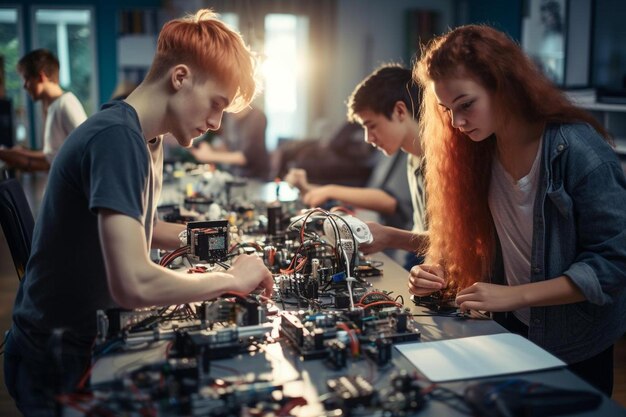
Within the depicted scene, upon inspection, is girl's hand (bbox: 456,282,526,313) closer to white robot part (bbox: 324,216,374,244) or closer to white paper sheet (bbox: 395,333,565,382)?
white paper sheet (bbox: 395,333,565,382)

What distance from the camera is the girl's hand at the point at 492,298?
5.17 ft

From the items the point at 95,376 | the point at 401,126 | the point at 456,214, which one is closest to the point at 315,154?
the point at 401,126

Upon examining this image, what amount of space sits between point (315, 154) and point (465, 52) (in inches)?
255

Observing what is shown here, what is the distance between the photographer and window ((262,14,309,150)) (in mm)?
9438

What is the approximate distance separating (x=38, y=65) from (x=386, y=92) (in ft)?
9.33

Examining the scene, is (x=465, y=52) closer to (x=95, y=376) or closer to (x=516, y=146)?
(x=516, y=146)

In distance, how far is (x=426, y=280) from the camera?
5.92 feet

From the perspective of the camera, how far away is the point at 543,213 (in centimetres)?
167

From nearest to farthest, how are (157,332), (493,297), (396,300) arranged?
(157,332)
(493,297)
(396,300)

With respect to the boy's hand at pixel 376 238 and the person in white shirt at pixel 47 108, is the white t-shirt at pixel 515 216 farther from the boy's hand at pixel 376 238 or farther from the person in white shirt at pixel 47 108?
the person in white shirt at pixel 47 108

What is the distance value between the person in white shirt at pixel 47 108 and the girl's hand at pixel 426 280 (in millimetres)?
3154

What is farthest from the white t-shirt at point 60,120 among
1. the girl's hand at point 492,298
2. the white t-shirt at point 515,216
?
the girl's hand at point 492,298

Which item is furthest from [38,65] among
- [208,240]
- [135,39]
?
[135,39]

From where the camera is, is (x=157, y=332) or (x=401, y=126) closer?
(x=157, y=332)
